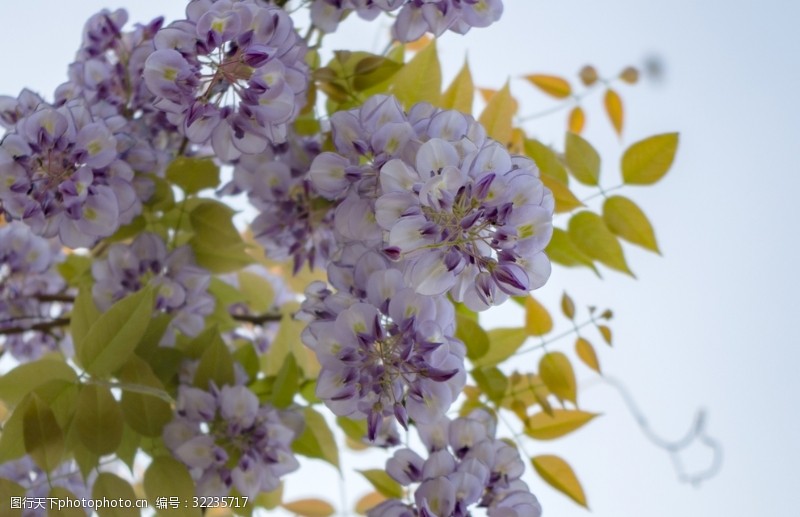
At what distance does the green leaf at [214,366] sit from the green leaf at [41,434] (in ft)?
0.40

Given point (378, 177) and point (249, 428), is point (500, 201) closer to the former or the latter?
point (378, 177)

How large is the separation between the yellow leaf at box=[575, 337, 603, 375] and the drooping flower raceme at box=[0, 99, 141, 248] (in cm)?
41

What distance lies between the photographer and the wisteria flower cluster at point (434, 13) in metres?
0.62

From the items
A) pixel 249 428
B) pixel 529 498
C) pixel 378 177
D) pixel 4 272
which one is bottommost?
pixel 529 498

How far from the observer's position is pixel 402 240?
505 mm

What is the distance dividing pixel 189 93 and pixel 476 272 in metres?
0.23

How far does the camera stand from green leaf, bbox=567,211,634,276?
749mm

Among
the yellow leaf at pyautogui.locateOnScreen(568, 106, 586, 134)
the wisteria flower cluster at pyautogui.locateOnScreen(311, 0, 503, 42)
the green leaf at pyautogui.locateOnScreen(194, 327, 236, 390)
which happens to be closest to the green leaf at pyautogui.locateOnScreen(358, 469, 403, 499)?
the green leaf at pyautogui.locateOnScreen(194, 327, 236, 390)

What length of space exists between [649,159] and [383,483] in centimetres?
38

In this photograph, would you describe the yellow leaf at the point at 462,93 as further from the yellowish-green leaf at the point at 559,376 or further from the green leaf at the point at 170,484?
the green leaf at the point at 170,484

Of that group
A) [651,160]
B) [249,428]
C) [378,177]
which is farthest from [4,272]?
[651,160]

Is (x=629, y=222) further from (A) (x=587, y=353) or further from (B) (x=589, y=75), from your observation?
(B) (x=589, y=75)

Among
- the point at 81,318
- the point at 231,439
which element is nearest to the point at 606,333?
the point at 231,439

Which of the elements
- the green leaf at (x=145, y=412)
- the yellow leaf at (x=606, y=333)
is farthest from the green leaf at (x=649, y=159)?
the green leaf at (x=145, y=412)
